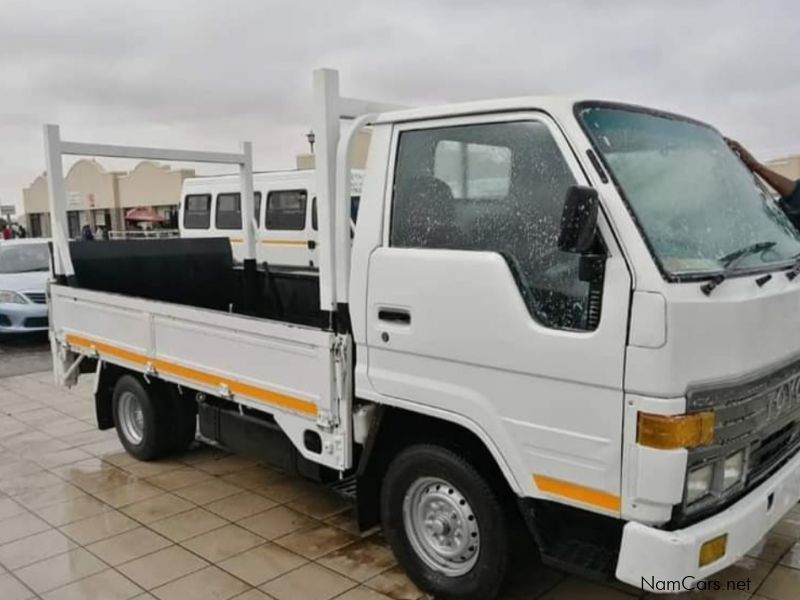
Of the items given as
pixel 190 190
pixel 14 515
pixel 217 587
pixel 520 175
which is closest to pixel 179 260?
pixel 14 515

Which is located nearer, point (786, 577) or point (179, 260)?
point (786, 577)

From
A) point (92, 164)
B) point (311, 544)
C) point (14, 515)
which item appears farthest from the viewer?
point (92, 164)

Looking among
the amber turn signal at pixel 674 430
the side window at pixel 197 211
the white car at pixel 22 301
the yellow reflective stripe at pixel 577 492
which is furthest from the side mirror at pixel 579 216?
the side window at pixel 197 211

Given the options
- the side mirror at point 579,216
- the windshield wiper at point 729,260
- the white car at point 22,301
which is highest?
the side mirror at point 579,216

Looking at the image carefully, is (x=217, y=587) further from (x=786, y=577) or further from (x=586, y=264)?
(x=786, y=577)

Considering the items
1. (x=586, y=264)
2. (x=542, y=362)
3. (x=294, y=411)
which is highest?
(x=586, y=264)

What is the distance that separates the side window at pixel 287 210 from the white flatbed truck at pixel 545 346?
8.05m

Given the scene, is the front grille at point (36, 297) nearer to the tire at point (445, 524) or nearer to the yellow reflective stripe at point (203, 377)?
the yellow reflective stripe at point (203, 377)

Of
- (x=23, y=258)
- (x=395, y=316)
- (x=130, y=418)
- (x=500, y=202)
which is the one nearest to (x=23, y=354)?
(x=23, y=258)

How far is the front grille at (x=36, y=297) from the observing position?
1098 cm

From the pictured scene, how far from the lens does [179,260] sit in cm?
623

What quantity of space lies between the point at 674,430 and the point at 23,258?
40.0ft

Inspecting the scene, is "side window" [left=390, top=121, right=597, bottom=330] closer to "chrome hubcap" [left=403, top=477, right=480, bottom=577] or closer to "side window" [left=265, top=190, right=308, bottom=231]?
"chrome hubcap" [left=403, top=477, right=480, bottom=577]

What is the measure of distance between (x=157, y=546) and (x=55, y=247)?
2716 mm
